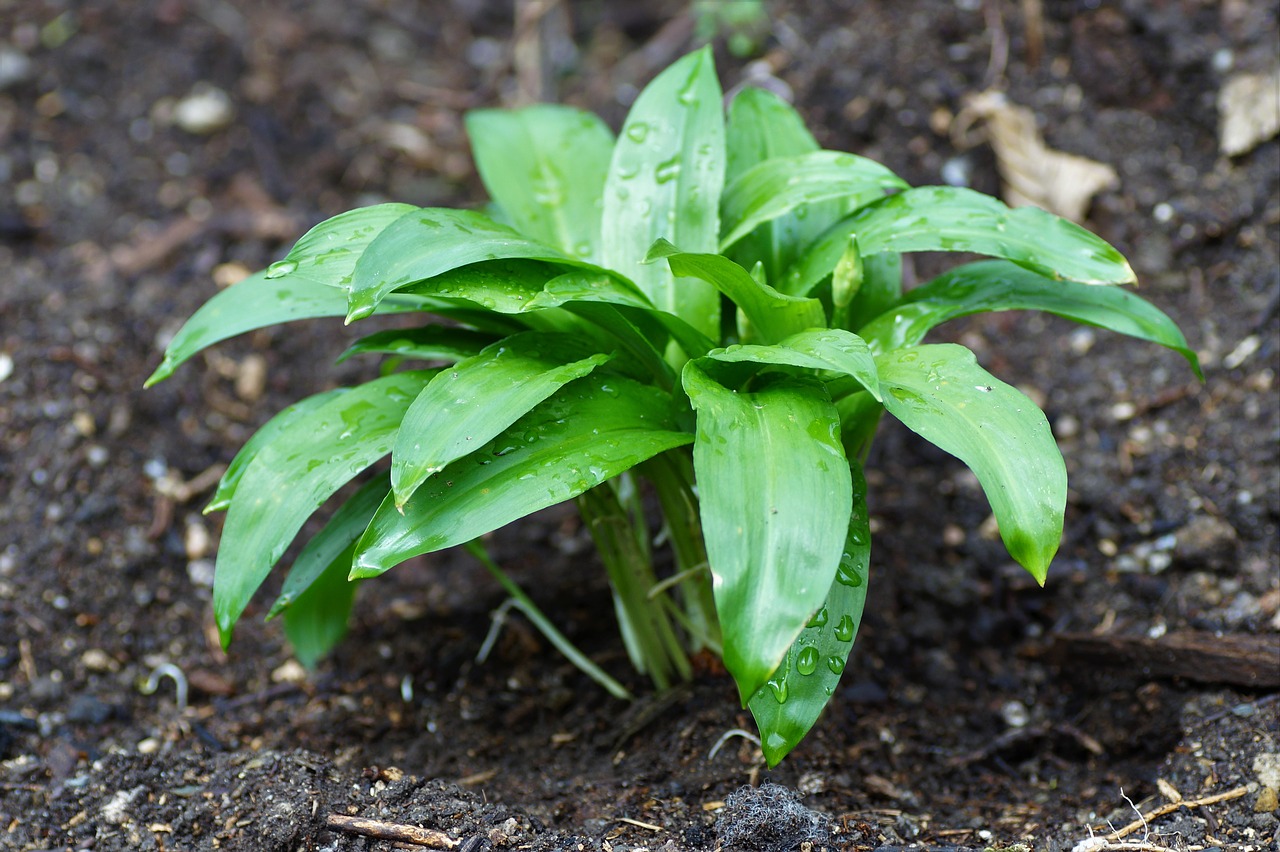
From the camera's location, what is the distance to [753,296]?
1693mm

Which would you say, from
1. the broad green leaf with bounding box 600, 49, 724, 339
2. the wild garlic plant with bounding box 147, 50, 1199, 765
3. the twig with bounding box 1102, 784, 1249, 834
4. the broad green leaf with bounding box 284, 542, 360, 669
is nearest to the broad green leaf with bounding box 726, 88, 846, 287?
the wild garlic plant with bounding box 147, 50, 1199, 765

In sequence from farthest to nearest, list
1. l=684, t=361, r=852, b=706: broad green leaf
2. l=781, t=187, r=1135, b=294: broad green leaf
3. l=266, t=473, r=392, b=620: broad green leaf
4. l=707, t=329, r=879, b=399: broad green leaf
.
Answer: l=266, t=473, r=392, b=620: broad green leaf → l=781, t=187, r=1135, b=294: broad green leaf → l=707, t=329, r=879, b=399: broad green leaf → l=684, t=361, r=852, b=706: broad green leaf

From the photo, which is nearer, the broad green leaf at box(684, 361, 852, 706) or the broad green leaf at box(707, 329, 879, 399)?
the broad green leaf at box(684, 361, 852, 706)

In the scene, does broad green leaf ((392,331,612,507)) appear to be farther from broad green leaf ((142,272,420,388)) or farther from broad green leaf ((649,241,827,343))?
broad green leaf ((142,272,420,388))

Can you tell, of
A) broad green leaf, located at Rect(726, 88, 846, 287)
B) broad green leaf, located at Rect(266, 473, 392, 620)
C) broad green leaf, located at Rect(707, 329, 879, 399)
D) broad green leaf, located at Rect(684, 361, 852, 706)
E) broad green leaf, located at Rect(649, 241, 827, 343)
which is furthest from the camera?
broad green leaf, located at Rect(726, 88, 846, 287)

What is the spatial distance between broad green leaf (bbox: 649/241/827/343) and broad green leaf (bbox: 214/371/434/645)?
55 cm

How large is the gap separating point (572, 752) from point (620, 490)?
0.55 meters

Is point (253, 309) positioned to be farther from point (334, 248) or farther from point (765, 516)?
point (765, 516)

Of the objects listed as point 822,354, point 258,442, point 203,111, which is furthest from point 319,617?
point 203,111

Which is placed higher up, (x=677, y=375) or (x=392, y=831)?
(x=677, y=375)

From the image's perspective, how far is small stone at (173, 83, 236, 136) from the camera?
359 centimetres

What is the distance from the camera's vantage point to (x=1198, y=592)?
7.27 ft

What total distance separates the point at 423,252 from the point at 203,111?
2513 millimetres

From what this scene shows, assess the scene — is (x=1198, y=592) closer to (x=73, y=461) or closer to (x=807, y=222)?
(x=807, y=222)
